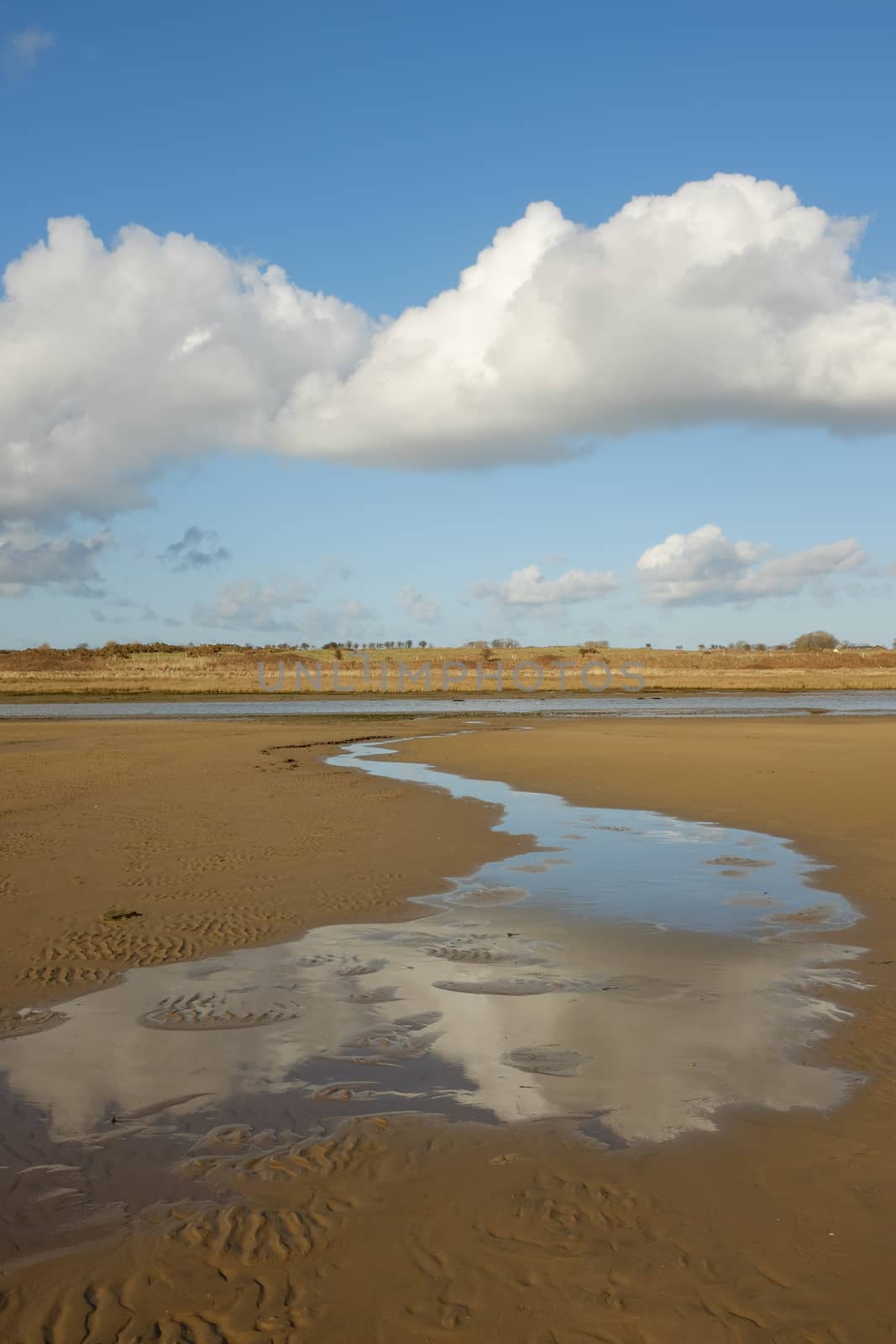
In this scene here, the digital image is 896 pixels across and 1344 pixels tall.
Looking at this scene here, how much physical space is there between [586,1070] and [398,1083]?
1207 millimetres

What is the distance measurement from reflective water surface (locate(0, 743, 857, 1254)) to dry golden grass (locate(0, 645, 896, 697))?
64.9 meters

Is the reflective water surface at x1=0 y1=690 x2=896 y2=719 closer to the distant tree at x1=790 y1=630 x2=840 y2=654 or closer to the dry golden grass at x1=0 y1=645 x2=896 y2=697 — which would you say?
the dry golden grass at x1=0 y1=645 x2=896 y2=697

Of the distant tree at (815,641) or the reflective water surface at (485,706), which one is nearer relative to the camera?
the reflective water surface at (485,706)

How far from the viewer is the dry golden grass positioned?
3177 inches

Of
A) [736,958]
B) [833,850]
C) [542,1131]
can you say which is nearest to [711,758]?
[833,850]

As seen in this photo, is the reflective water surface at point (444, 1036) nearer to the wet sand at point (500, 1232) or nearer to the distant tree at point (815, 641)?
the wet sand at point (500, 1232)

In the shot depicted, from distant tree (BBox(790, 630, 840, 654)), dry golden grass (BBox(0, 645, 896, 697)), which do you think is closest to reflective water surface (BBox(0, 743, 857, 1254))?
dry golden grass (BBox(0, 645, 896, 697))

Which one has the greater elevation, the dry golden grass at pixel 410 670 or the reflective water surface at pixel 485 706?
the dry golden grass at pixel 410 670

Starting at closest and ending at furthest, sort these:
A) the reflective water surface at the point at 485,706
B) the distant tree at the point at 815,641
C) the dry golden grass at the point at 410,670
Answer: the reflective water surface at the point at 485,706 → the dry golden grass at the point at 410,670 → the distant tree at the point at 815,641

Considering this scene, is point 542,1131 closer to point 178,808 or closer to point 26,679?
point 178,808

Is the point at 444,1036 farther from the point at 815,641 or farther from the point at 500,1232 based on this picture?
the point at 815,641

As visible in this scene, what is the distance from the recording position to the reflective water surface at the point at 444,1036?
5645 mm

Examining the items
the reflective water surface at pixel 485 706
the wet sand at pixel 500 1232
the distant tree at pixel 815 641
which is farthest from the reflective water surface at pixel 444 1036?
the distant tree at pixel 815 641

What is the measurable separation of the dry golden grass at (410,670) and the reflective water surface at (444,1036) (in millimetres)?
64872
